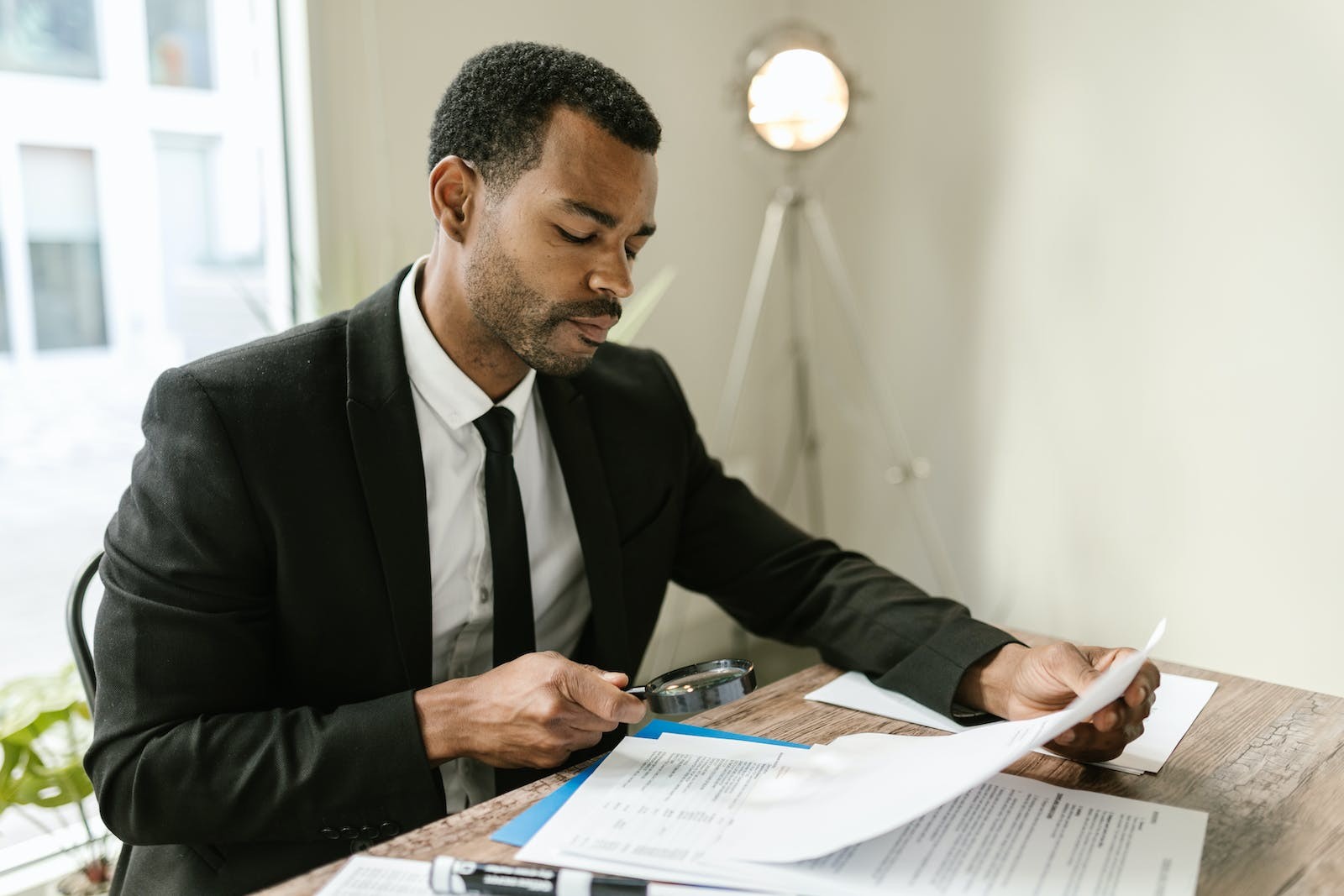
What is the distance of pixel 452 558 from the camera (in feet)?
4.24

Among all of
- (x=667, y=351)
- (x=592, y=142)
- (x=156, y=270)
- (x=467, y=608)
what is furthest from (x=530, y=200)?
(x=667, y=351)

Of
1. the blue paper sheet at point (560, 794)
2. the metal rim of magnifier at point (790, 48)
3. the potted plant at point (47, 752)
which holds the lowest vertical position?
the potted plant at point (47, 752)

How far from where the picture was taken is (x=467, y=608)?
1.29 metres

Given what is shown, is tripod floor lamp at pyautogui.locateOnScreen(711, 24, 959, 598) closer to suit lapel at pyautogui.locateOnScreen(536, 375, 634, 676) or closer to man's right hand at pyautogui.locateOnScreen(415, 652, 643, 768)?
suit lapel at pyautogui.locateOnScreen(536, 375, 634, 676)

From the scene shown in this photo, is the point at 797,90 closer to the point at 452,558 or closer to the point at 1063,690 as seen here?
the point at 452,558

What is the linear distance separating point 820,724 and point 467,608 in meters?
0.46

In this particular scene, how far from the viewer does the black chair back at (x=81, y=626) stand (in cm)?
125

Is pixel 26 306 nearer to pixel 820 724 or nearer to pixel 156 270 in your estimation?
pixel 156 270

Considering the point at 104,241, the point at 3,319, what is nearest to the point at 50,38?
the point at 104,241

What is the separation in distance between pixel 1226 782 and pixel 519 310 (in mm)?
865

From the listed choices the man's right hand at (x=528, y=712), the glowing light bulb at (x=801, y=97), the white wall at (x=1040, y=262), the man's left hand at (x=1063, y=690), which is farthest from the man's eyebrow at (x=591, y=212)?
the glowing light bulb at (x=801, y=97)

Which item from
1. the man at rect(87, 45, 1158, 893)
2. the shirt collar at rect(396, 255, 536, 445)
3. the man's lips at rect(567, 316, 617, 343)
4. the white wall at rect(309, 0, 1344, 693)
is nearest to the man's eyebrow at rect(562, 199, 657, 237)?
the man at rect(87, 45, 1158, 893)

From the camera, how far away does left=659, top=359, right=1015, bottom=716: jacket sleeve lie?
114 centimetres

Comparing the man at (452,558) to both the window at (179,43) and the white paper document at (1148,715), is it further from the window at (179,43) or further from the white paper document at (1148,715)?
the window at (179,43)
